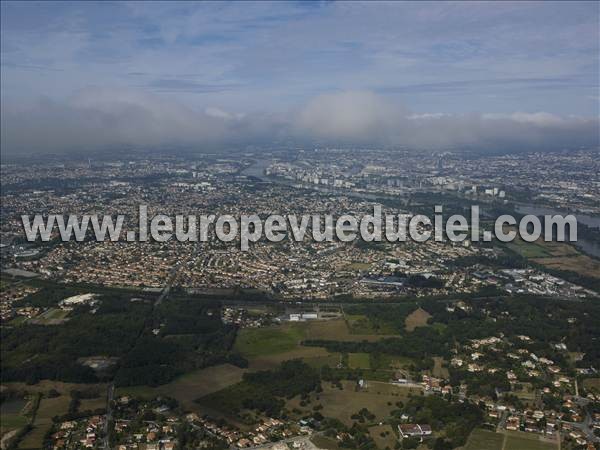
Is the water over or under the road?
over

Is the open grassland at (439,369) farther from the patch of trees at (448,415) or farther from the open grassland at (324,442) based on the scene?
the open grassland at (324,442)

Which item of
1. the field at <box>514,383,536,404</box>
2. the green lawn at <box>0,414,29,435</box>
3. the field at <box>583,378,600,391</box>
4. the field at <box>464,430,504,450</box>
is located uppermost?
the field at <box>583,378,600,391</box>

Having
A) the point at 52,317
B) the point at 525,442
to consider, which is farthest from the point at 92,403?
the point at 525,442

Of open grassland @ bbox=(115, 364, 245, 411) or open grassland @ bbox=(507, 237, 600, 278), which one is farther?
open grassland @ bbox=(507, 237, 600, 278)

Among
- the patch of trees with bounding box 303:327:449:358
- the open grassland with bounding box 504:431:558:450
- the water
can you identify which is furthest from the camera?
the water

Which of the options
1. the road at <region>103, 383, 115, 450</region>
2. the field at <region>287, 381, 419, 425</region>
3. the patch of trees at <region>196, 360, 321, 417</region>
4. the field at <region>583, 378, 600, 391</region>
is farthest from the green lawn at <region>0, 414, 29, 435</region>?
the field at <region>583, 378, 600, 391</region>

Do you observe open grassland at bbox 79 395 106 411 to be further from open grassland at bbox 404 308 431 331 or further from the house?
open grassland at bbox 404 308 431 331

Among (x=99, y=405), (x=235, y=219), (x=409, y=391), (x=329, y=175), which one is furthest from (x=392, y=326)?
(x=329, y=175)
